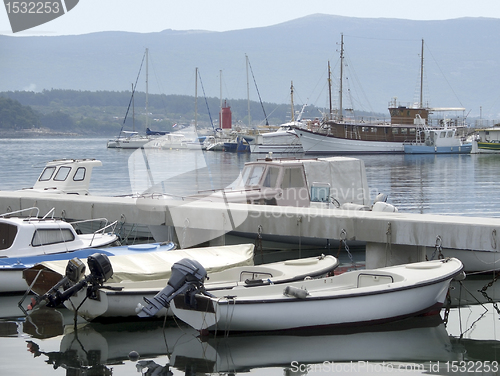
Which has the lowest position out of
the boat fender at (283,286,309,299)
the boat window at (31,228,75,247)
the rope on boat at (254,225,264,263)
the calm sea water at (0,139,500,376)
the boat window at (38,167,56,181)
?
the calm sea water at (0,139,500,376)

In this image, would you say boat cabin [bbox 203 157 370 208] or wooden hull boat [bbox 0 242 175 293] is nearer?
wooden hull boat [bbox 0 242 175 293]

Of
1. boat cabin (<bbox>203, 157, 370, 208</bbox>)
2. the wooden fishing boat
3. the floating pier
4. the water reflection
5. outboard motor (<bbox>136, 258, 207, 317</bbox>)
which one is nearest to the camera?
the water reflection

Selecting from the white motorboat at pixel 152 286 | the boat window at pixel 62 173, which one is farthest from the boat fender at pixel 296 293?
the boat window at pixel 62 173

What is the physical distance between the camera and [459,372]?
381 inches

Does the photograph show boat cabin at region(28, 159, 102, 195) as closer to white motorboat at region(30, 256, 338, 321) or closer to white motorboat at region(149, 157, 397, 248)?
white motorboat at region(149, 157, 397, 248)

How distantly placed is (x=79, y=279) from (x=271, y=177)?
7.88 m

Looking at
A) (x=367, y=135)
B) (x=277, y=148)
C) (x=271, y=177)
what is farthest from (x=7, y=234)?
(x=277, y=148)

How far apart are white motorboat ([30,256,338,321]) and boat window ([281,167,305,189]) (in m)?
5.01

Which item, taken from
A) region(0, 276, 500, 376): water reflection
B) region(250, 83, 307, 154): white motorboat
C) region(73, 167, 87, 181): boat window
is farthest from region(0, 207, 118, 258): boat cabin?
region(250, 83, 307, 154): white motorboat

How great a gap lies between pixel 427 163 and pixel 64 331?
204ft

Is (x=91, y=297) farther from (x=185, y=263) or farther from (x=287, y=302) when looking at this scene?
(x=287, y=302)

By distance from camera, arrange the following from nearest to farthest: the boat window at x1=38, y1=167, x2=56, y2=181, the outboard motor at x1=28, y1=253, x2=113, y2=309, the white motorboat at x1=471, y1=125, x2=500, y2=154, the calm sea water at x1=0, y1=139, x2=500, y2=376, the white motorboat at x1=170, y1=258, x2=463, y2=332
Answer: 1. the calm sea water at x1=0, y1=139, x2=500, y2=376
2. the white motorboat at x1=170, y1=258, x2=463, y2=332
3. the outboard motor at x1=28, y1=253, x2=113, y2=309
4. the boat window at x1=38, y1=167, x2=56, y2=181
5. the white motorboat at x1=471, y1=125, x2=500, y2=154

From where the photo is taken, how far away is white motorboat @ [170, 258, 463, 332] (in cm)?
1009

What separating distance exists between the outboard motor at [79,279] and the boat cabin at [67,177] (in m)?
10.8
